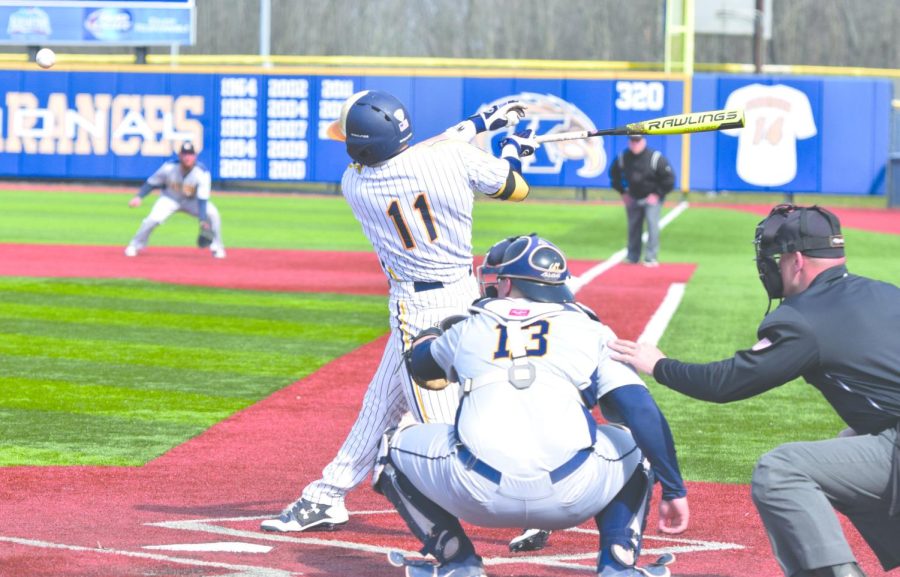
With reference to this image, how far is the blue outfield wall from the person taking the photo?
36.3 metres

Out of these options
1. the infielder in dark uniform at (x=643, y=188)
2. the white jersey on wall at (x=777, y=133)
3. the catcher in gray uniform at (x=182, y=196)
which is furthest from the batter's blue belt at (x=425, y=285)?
the white jersey on wall at (x=777, y=133)

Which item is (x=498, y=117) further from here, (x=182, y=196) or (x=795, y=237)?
(x=182, y=196)

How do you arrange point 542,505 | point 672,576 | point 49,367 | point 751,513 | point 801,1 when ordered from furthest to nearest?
point 801,1
point 49,367
point 751,513
point 672,576
point 542,505

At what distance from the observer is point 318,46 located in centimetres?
6050

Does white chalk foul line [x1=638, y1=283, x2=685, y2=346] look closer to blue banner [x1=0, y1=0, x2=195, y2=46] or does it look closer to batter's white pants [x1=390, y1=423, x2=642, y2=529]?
batter's white pants [x1=390, y1=423, x2=642, y2=529]

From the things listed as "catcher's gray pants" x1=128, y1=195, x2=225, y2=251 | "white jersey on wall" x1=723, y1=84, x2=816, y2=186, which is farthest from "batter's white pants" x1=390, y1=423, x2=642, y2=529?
"white jersey on wall" x1=723, y1=84, x2=816, y2=186

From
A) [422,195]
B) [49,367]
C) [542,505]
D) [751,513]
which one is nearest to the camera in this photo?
[542,505]

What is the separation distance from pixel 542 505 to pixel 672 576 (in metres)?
0.96

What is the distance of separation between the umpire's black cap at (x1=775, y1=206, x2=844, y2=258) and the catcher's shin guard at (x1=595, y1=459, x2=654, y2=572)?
92cm

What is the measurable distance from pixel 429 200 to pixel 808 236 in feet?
5.86

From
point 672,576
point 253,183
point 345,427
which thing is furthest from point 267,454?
point 253,183

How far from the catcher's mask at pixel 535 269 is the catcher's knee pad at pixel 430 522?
0.81 m

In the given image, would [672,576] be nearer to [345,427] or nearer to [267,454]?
[267,454]

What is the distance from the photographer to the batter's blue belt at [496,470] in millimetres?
4871
